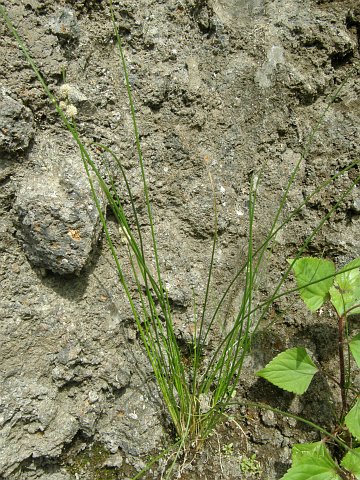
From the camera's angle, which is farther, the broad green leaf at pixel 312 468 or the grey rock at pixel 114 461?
the grey rock at pixel 114 461

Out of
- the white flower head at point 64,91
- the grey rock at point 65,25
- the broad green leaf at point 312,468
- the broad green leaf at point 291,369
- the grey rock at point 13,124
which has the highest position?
the grey rock at point 65,25

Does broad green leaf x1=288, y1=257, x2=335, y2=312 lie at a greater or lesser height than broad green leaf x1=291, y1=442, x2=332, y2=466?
greater

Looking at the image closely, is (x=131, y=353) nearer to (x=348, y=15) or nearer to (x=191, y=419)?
(x=191, y=419)

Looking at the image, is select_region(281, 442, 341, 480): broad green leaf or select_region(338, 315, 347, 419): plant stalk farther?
select_region(338, 315, 347, 419): plant stalk

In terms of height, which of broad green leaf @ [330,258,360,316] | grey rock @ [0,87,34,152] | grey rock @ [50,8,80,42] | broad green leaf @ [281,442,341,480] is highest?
grey rock @ [50,8,80,42]

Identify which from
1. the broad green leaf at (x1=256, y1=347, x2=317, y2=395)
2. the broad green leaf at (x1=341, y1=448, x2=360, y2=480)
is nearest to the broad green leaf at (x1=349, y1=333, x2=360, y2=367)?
the broad green leaf at (x1=256, y1=347, x2=317, y2=395)

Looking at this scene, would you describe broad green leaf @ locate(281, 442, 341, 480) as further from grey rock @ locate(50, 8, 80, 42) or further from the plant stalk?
grey rock @ locate(50, 8, 80, 42)

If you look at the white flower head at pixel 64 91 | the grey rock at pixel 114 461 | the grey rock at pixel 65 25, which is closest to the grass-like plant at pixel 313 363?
the grey rock at pixel 114 461

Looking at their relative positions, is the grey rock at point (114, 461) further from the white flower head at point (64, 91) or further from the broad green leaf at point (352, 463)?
the white flower head at point (64, 91)

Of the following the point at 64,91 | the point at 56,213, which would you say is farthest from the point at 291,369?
the point at 64,91
